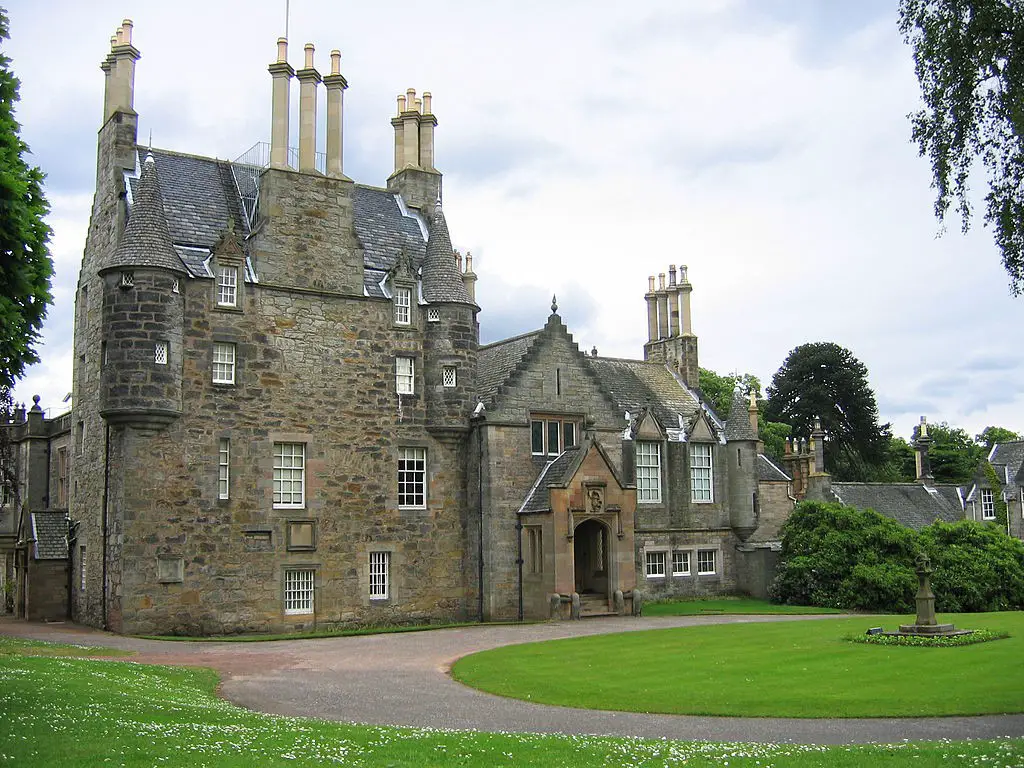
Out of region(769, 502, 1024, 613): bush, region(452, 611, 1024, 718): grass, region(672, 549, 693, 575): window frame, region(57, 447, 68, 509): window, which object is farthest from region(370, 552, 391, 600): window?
region(769, 502, 1024, 613): bush

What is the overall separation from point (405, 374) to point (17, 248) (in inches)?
853

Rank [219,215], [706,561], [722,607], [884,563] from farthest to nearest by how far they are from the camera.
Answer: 1. [706,561]
2. [722,607]
3. [884,563]
4. [219,215]

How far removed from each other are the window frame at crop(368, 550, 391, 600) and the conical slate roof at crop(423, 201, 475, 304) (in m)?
9.23

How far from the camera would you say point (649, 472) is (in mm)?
44219

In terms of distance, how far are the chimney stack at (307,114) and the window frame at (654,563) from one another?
20293 mm

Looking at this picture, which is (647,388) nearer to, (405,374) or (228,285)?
(405,374)

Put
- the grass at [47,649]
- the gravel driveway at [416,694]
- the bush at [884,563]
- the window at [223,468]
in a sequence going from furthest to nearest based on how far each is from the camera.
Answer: the bush at [884,563], the window at [223,468], the grass at [47,649], the gravel driveway at [416,694]

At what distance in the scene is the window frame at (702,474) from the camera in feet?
149

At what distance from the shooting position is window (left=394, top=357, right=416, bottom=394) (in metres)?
37.9

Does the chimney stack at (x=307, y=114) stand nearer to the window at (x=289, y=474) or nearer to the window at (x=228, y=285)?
the window at (x=228, y=285)

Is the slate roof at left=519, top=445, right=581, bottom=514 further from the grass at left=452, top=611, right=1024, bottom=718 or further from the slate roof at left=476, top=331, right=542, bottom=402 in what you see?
the grass at left=452, top=611, right=1024, bottom=718

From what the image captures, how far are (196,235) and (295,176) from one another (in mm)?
4088

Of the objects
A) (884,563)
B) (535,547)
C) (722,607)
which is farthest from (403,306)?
(884,563)

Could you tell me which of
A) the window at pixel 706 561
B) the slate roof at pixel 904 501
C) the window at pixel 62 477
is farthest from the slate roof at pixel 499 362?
the slate roof at pixel 904 501
